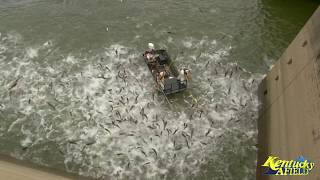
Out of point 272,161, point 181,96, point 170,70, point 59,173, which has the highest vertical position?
point 170,70

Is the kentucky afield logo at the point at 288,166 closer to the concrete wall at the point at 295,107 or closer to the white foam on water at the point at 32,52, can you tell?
the concrete wall at the point at 295,107

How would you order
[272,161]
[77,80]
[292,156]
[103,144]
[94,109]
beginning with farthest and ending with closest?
1. [77,80]
2. [94,109]
3. [103,144]
4. [272,161]
5. [292,156]

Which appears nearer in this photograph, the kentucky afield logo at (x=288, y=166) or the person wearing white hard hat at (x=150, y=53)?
the kentucky afield logo at (x=288, y=166)

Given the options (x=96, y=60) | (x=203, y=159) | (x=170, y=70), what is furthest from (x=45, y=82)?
(x=203, y=159)

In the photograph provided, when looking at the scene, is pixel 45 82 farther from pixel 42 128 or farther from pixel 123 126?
pixel 123 126

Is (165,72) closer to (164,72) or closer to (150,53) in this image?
(164,72)

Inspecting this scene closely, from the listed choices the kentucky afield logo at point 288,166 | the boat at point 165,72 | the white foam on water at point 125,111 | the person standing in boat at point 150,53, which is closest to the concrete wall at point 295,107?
the kentucky afield logo at point 288,166
